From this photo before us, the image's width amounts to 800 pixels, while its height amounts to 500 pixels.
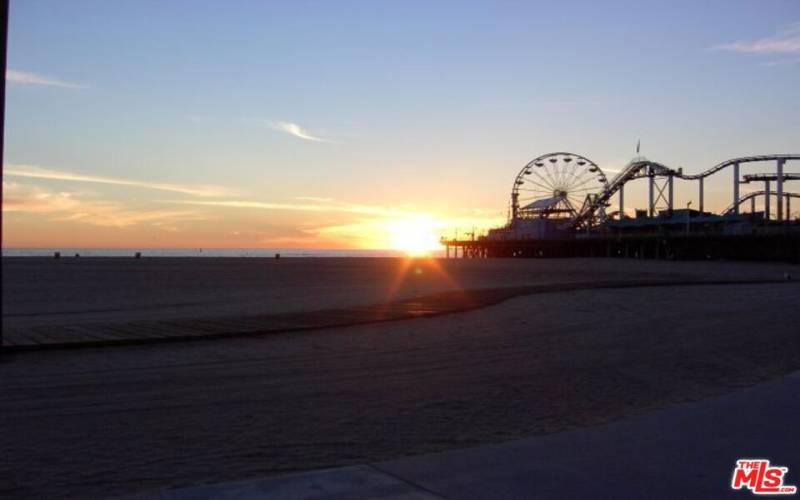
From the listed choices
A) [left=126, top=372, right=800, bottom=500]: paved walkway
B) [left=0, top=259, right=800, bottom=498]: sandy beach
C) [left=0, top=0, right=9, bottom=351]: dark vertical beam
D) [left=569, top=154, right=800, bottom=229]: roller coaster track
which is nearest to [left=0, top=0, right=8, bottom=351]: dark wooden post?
[left=0, top=0, right=9, bottom=351]: dark vertical beam

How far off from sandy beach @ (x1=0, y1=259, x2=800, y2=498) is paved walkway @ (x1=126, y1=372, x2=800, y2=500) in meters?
0.51

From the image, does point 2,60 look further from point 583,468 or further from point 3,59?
point 583,468

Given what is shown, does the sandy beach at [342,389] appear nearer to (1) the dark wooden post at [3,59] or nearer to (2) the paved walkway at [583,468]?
(2) the paved walkway at [583,468]

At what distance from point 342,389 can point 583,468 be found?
394 cm

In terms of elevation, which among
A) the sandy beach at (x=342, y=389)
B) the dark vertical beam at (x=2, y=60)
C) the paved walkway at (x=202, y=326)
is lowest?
the sandy beach at (x=342, y=389)

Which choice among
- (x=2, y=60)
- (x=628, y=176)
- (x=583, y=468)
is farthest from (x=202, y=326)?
(x=628, y=176)

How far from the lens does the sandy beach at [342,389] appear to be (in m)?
5.78

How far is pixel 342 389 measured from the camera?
28.3ft

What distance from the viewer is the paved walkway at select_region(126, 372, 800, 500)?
15.4 feet

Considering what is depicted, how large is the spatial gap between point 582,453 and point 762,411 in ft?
7.63

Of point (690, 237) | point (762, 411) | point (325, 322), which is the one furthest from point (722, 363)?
point (690, 237)

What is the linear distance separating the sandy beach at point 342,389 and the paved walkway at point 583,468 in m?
0.51

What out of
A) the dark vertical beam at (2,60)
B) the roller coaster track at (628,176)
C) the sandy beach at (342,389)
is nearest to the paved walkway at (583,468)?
the sandy beach at (342,389)

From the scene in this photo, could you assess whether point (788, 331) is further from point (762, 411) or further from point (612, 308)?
point (762, 411)
